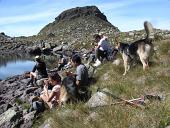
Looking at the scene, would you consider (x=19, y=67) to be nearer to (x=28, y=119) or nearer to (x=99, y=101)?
(x=28, y=119)

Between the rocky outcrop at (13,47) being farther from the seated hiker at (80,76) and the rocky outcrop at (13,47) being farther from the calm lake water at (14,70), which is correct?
the seated hiker at (80,76)

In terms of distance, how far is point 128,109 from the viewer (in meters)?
10.9

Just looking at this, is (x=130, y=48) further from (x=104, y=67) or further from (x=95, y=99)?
(x=95, y=99)

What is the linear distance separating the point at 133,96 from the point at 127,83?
181 cm

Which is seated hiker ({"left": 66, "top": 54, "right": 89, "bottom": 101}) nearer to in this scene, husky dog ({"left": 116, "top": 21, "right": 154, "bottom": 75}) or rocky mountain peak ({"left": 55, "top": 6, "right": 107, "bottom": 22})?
husky dog ({"left": 116, "top": 21, "right": 154, "bottom": 75})

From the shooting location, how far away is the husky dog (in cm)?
1802

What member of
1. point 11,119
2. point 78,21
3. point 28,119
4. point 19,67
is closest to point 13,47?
point 78,21

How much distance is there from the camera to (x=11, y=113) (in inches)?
642

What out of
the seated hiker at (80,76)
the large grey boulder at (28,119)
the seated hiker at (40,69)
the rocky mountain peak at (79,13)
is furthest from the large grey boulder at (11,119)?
the rocky mountain peak at (79,13)

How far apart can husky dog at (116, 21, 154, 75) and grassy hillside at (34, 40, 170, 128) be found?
14.5 inches

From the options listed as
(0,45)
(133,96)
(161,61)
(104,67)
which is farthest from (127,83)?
(0,45)

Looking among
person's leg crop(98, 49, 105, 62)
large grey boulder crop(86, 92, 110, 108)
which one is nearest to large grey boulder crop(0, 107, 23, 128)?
large grey boulder crop(86, 92, 110, 108)

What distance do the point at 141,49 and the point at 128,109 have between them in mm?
8074

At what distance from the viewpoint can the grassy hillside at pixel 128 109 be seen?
31.9ft
